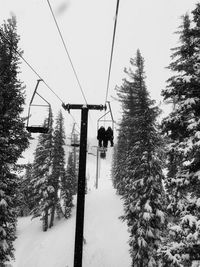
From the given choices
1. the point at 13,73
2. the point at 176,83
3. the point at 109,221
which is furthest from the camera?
the point at 109,221

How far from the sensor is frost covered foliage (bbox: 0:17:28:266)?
1478cm

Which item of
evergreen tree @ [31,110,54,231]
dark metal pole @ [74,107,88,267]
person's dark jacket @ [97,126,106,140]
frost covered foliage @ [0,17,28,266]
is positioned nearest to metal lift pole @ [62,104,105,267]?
dark metal pole @ [74,107,88,267]

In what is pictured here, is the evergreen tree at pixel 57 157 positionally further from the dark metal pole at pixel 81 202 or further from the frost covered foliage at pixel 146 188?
the dark metal pole at pixel 81 202

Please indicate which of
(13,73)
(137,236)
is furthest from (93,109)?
(137,236)

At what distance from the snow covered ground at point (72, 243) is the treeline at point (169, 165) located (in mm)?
8847

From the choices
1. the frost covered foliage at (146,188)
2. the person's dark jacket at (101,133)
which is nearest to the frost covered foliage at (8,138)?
the person's dark jacket at (101,133)

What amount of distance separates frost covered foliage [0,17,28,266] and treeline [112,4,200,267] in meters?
7.87

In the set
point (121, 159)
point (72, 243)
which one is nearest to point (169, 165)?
point (72, 243)

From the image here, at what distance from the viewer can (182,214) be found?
844 centimetres

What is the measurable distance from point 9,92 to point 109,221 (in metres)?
26.1

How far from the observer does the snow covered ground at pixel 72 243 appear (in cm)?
2636

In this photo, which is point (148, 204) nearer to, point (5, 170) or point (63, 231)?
point (5, 170)

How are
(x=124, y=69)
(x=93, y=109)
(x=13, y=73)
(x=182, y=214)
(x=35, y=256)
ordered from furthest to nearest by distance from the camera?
1. (x=35, y=256)
2. (x=124, y=69)
3. (x=13, y=73)
4. (x=93, y=109)
5. (x=182, y=214)

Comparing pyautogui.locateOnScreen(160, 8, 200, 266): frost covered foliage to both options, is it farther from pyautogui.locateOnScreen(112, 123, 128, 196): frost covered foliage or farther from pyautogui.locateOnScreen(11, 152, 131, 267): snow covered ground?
pyautogui.locateOnScreen(11, 152, 131, 267): snow covered ground
